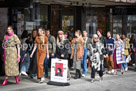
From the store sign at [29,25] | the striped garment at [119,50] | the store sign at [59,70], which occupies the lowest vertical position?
the store sign at [59,70]

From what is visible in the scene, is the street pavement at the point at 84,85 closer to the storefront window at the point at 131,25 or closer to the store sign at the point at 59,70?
the store sign at the point at 59,70

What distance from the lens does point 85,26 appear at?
18062 mm

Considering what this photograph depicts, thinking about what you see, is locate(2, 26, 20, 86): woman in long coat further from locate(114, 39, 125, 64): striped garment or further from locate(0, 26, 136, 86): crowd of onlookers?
locate(114, 39, 125, 64): striped garment

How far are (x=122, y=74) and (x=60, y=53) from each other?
351cm

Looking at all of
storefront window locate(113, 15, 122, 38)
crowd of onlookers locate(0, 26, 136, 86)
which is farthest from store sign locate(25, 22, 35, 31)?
storefront window locate(113, 15, 122, 38)

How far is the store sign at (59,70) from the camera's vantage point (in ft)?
35.9

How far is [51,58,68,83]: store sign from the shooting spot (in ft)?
35.9

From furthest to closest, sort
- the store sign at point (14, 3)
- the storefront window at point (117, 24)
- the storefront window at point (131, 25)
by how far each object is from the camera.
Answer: the storefront window at point (131, 25) → the storefront window at point (117, 24) → the store sign at point (14, 3)

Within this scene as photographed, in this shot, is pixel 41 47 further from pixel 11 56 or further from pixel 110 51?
pixel 110 51

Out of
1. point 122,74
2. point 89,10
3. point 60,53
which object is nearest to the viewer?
point 60,53

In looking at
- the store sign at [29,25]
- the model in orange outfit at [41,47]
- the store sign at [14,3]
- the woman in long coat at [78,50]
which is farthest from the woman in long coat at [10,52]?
the store sign at [29,25]

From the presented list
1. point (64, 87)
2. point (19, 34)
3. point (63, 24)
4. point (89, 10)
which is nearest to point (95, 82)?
point (64, 87)

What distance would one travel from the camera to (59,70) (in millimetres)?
11086

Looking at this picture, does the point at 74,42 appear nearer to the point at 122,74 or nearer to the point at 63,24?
the point at 122,74
